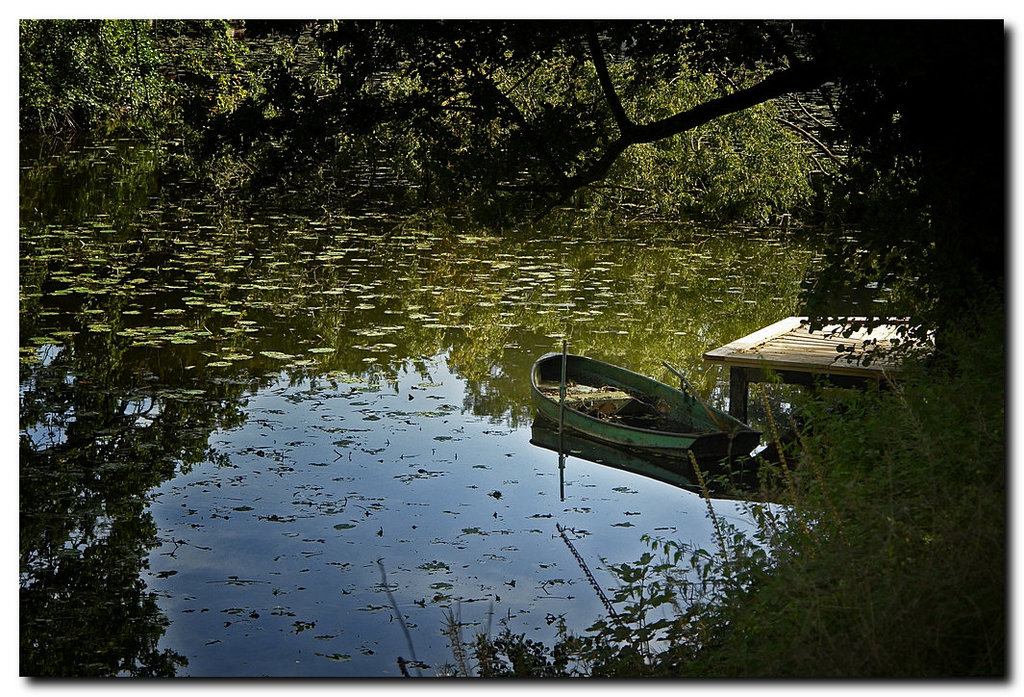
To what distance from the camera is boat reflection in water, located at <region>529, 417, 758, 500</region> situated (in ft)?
18.6

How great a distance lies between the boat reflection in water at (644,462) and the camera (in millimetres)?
5664

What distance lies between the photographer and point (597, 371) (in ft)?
22.3

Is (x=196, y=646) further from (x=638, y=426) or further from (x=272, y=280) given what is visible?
(x=272, y=280)

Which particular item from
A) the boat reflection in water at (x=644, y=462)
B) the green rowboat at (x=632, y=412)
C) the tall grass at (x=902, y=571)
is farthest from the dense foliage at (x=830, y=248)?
the green rowboat at (x=632, y=412)

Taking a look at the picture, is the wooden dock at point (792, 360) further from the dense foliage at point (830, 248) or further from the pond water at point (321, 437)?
the dense foliage at point (830, 248)

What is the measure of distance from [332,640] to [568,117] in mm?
2290

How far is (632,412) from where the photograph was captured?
6445 millimetres

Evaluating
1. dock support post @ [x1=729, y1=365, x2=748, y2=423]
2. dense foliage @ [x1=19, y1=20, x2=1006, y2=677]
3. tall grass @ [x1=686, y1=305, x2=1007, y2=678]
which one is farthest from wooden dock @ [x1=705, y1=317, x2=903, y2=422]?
tall grass @ [x1=686, y1=305, x2=1007, y2=678]

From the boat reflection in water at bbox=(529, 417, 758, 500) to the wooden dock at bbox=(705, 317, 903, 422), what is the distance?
0.57m

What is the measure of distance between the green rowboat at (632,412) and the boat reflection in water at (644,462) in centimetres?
5

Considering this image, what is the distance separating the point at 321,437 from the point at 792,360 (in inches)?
107

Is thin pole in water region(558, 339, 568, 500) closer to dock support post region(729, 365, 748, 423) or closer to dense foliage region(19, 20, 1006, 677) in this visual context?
dock support post region(729, 365, 748, 423)
